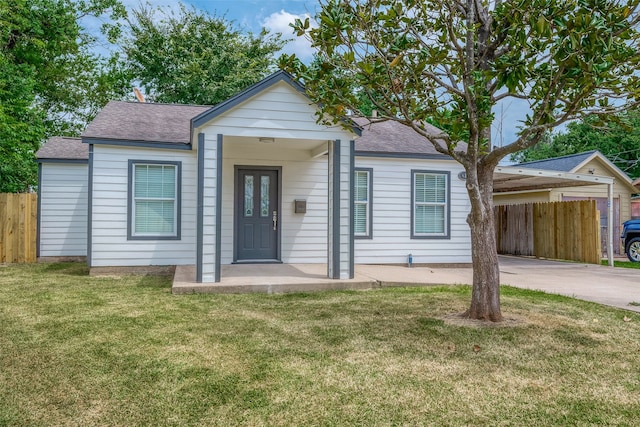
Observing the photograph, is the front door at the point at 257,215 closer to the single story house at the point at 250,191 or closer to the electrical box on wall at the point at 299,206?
the single story house at the point at 250,191

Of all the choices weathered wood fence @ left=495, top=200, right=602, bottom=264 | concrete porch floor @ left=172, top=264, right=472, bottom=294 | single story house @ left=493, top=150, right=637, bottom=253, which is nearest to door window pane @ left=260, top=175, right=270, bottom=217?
concrete porch floor @ left=172, top=264, right=472, bottom=294

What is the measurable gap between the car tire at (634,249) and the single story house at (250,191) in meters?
6.01

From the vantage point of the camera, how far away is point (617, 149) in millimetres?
26922

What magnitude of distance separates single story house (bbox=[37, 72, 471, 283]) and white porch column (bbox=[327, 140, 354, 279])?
0.02 meters

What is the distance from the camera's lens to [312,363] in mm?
3656

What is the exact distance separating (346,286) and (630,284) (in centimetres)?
503

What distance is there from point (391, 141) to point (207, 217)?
5.04 meters

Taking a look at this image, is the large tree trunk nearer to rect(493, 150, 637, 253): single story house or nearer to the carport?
the carport

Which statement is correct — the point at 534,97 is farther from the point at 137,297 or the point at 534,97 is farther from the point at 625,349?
the point at 137,297

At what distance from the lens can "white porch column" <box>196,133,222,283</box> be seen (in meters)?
6.93

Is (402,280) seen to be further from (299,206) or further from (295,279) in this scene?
(299,206)

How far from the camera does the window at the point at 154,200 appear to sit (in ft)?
28.6

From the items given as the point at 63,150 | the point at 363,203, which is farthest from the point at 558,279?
the point at 63,150

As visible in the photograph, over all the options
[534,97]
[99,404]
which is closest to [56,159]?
[99,404]
